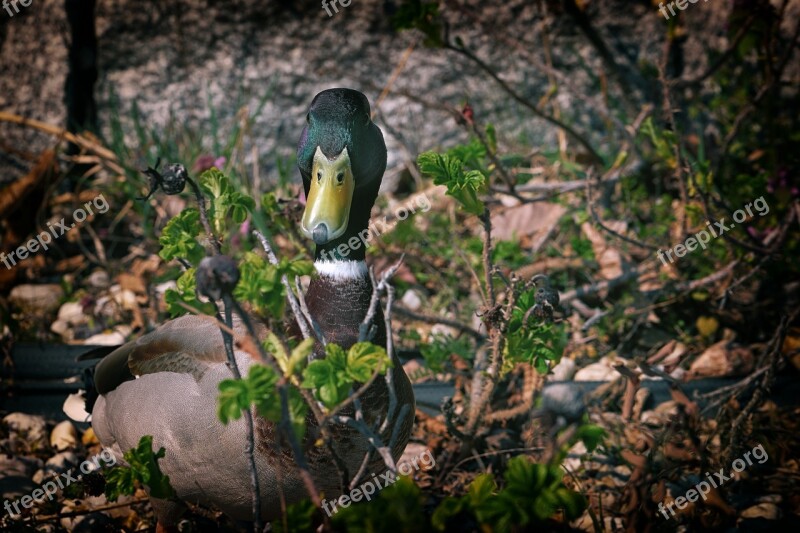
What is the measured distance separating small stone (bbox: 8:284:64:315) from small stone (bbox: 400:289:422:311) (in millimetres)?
1970

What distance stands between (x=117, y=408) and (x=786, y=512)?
223 centimetres

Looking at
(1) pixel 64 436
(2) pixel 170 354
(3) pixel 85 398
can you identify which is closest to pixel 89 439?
(1) pixel 64 436

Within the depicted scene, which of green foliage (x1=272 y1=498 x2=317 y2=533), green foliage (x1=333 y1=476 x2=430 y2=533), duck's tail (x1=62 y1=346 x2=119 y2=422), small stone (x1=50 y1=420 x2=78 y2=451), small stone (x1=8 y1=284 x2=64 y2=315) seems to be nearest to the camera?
green foliage (x1=333 y1=476 x2=430 y2=533)

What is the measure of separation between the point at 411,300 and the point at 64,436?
5.84 ft

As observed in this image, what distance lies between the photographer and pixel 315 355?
1860 mm

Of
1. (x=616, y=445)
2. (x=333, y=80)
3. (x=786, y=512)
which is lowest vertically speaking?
(x=786, y=512)

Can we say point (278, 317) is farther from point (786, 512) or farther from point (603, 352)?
point (603, 352)

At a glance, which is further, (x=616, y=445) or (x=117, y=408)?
(x=616, y=445)

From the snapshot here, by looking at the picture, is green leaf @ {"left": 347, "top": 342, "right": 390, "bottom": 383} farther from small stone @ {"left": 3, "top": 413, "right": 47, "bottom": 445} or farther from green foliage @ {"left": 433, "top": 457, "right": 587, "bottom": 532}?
small stone @ {"left": 3, "top": 413, "right": 47, "bottom": 445}

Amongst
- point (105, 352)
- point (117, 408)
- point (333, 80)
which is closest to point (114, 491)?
point (117, 408)

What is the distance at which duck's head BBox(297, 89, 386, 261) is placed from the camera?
5.74 feet

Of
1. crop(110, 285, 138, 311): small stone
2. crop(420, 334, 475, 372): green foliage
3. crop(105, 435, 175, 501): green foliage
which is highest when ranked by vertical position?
crop(105, 435, 175, 501): green foliage

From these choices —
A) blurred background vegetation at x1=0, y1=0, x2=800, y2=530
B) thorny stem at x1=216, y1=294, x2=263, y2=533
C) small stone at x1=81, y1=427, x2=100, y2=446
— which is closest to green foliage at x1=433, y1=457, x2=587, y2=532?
thorny stem at x1=216, y1=294, x2=263, y2=533

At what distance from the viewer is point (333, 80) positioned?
438 cm
